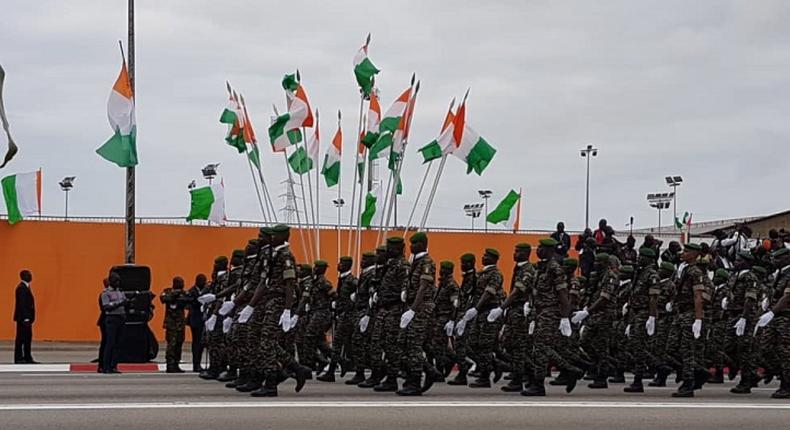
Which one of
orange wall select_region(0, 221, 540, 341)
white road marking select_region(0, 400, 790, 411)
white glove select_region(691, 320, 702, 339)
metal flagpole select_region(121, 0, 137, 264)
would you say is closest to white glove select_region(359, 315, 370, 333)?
white road marking select_region(0, 400, 790, 411)

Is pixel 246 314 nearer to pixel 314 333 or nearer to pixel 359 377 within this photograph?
pixel 359 377

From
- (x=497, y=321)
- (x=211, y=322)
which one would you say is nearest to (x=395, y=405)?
(x=497, y=321)

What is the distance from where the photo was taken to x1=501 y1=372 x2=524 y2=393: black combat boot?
1383 cm

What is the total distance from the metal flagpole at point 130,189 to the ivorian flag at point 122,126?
17 centimetres

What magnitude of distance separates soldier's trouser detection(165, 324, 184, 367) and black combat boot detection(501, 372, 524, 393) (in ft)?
18.6

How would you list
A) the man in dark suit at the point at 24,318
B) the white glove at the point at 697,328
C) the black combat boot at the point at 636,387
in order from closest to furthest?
the white glove at the point at 697,328, the black combat boot at the point at 636,387, the man in dark suit at the point at 24,318

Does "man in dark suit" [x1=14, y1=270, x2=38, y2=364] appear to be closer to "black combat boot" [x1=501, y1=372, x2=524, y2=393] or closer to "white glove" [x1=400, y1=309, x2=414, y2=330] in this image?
"white glove" [x1=400, y1=309, x2=414, y2=330]

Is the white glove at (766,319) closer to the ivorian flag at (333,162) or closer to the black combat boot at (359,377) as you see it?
the black combat boot at (359,377)

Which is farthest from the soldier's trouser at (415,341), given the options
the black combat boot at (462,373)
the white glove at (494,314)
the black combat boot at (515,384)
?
the black combat boot at (462,373)

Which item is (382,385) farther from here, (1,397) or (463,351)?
(1,397)

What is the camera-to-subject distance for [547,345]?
13.3 m

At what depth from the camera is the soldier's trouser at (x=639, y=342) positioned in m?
14.4

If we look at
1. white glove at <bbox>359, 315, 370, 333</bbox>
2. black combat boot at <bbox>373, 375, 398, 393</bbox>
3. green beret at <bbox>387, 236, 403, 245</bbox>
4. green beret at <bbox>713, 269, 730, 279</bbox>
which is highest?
green beret at <bbox>387, 236, 403, 245</bbox>

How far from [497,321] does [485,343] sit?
37 centimetres
